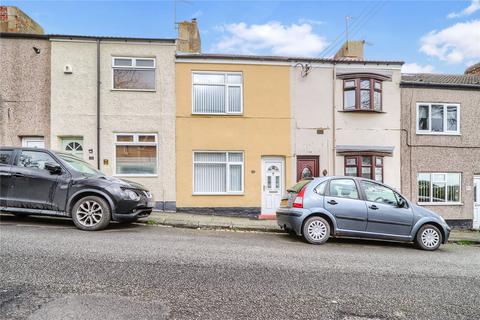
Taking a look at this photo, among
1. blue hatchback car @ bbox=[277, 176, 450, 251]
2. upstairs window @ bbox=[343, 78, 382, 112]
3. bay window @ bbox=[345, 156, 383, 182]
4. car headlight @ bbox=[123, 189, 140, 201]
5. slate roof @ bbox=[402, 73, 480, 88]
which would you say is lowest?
blue hatchback car @ bbox=[277, 176, 450, 251]

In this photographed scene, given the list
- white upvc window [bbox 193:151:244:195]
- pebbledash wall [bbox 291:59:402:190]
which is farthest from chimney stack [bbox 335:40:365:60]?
Answer: white upvc window [bbox 193:151:244:195]

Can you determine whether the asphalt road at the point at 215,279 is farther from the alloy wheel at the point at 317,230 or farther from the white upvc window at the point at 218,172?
the white upvc window at the point at 218,172

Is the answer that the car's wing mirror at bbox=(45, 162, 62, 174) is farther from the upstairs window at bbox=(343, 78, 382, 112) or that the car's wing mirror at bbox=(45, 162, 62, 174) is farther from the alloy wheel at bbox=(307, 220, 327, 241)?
the upstairs window at bbox=(343, 78, 382, 112)

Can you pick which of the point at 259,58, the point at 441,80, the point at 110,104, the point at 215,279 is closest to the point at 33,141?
the point at 110,104

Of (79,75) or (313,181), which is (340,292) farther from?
(79,75)

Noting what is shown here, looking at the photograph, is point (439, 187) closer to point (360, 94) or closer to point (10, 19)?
point (360, 94)

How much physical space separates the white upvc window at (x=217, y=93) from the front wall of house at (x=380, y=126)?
4.09m

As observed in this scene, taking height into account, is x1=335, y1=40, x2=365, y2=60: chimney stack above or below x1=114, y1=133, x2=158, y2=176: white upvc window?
above

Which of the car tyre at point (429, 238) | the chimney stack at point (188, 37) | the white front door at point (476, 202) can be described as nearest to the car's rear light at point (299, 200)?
the car tyre at point (429, 238)

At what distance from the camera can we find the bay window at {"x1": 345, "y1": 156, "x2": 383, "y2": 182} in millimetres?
12591

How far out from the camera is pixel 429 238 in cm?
763

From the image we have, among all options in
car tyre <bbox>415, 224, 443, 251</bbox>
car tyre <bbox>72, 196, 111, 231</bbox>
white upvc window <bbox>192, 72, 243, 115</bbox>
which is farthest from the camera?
white upvc window <bbox>192, 72, 243, 115</bbox>

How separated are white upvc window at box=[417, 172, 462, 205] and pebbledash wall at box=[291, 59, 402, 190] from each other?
4.35 ft

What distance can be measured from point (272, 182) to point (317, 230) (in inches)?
202
